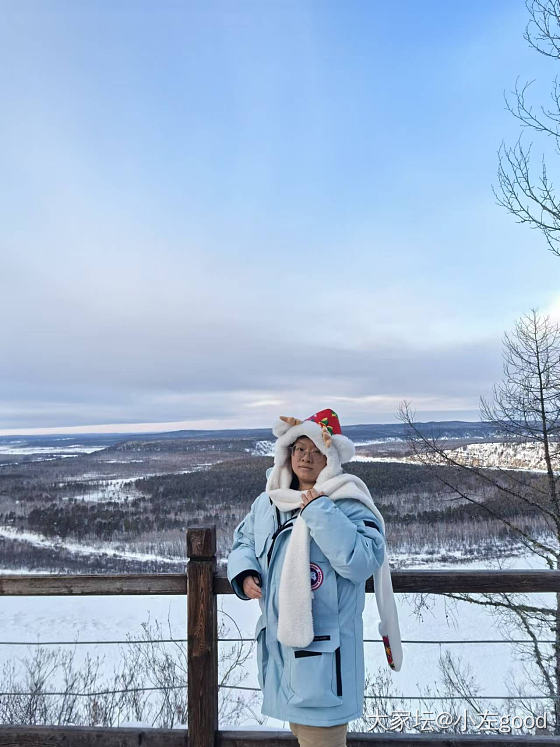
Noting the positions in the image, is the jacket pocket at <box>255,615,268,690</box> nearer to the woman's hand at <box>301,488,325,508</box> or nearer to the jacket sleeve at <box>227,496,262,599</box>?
the jacket sleeve at <box>227,496,262,599</box>

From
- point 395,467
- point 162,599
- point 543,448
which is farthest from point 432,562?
point 395,467

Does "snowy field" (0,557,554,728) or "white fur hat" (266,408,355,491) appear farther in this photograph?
"snowy field" (0,557,554,728)

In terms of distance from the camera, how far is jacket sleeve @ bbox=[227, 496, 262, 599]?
80.7 inches

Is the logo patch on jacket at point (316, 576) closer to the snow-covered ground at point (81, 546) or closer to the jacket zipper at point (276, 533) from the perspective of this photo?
the jacket zipper at point (276, 533)

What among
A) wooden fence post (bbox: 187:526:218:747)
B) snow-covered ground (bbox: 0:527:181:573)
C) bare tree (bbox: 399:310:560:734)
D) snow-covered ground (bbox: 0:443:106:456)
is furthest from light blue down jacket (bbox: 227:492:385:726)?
snow-covered ground (bbox: 0:443:106:456)

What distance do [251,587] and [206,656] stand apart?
606 mm

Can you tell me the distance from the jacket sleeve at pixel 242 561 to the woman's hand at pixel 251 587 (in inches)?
0.8

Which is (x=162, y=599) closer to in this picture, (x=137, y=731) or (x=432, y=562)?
(x=432, y=562)

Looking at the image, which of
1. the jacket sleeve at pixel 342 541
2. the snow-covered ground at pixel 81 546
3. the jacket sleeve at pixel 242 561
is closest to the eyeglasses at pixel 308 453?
the jacket sleeve at pixel 342 541

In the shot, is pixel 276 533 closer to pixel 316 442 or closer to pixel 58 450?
pixel 316 442

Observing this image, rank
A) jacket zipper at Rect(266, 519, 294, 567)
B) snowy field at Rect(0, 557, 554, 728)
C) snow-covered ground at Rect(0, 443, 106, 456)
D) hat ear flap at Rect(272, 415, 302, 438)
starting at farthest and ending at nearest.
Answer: snow-covered ground at Rect(0, 443, 106, 456) < snowy field at Rect(0, 557, 554, 728) < hat ear flap at Rect(272, 415, 302, 438) < jacket zipper at Rect(266, 519, 294, 567)

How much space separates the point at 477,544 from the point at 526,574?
1040 inches

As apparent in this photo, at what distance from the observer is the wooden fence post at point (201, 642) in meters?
2.34

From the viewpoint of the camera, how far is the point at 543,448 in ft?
24.9
